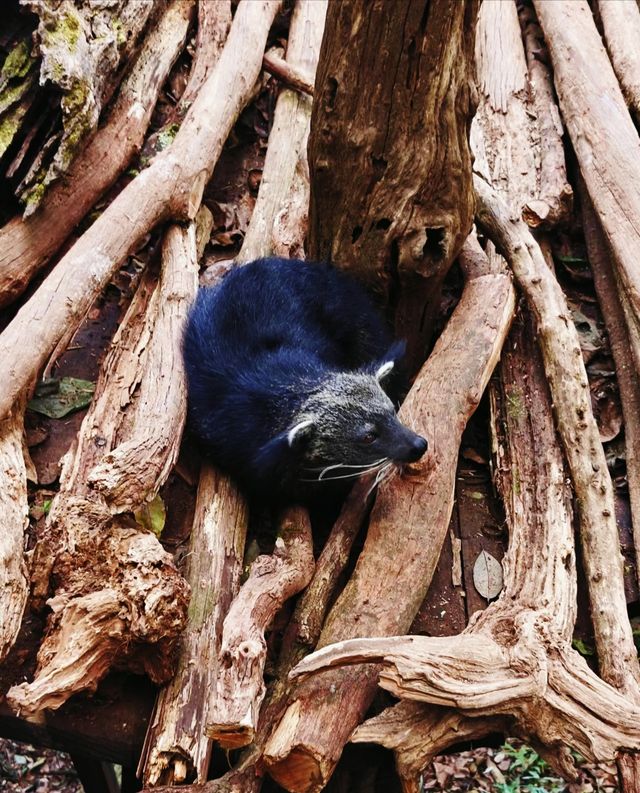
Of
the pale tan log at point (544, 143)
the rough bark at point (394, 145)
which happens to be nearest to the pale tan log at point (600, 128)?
the pale tan log at point (544, 143)

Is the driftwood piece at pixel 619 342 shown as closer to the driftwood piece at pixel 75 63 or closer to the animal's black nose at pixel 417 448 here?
the animal's black nose at pixel 417 448

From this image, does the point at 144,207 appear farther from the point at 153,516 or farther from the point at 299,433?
the point at 153,516

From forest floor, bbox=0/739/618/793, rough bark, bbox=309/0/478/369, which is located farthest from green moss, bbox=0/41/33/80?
forest floor, bbox=0/739/618/793

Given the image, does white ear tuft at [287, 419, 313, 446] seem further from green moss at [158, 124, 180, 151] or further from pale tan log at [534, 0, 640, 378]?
green moss at [158, 124, 180, 151]

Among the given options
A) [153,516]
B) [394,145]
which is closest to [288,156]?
[394,145]

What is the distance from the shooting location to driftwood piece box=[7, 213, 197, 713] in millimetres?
2525

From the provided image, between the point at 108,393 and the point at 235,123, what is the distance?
2743mm

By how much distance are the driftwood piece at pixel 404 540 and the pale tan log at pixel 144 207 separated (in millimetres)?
1652

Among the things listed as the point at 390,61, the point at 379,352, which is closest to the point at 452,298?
the point at 379,352

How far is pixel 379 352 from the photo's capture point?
13.3ft

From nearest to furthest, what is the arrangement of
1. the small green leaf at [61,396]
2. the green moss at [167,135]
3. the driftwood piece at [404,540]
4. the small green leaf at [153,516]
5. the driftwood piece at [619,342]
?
the driftwood piece at [404,540], the small green leaf at [153,516], the driftwood piece at [619,342], the small green leaf at [61,396], the green moss at [167,135]

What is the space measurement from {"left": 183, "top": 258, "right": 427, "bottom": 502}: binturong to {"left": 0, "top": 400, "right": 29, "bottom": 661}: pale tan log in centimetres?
76

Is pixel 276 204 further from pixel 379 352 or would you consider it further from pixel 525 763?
pixel 525 763

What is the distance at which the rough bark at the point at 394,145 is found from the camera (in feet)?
9.78
